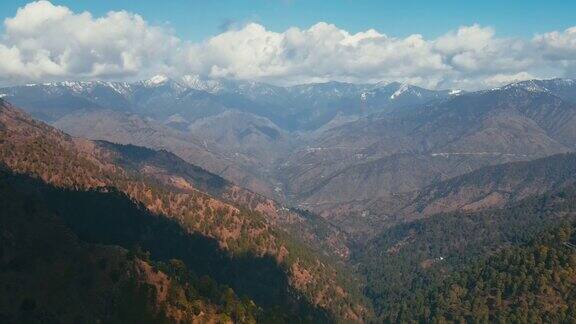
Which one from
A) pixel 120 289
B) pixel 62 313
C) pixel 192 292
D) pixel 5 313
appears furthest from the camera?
pixel 192 292

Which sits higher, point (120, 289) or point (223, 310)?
point (120, 289)

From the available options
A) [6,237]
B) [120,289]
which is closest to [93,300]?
[120,289]

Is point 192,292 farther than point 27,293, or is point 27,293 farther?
point 192,292

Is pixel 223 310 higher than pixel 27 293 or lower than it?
lower

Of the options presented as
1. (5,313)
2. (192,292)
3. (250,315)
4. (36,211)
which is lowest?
(250,315)

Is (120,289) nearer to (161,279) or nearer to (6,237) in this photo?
(161,279)

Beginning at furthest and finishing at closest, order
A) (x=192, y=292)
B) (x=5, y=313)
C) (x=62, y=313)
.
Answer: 1. (x=192, y=292)
2. (x=62, y=313)
3. (x=5, y=313)

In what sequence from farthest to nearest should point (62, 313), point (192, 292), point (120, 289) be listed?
point (192, 292) < point (120, 289) < point (62, 313)

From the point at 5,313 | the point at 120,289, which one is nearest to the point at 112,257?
the point at 120,289

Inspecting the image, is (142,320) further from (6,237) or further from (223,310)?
(6,237)
